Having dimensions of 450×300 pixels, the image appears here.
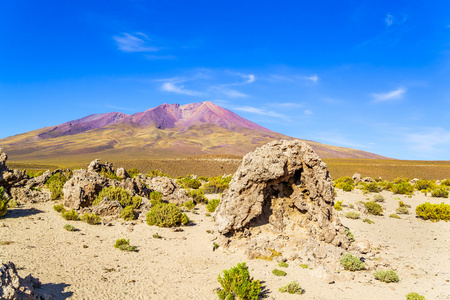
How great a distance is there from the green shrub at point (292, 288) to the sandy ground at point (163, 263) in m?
0.16

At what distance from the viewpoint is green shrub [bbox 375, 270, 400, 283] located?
7836 millimetres

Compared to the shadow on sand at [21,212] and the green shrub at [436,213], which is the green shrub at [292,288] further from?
the green shrub at [436,213]

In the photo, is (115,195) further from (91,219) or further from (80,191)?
(91,219)

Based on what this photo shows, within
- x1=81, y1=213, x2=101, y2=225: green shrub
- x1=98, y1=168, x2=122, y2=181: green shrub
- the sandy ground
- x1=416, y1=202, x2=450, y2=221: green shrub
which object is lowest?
the sandy ground

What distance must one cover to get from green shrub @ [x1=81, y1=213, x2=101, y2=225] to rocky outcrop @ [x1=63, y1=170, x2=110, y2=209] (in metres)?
1.63

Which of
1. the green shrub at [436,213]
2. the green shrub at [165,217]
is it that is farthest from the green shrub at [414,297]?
the green shrub at [436,213]

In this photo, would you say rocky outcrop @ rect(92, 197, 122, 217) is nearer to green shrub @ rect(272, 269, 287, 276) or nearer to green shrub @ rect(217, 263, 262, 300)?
green shrub @ rect(217, 263, 262, 300)

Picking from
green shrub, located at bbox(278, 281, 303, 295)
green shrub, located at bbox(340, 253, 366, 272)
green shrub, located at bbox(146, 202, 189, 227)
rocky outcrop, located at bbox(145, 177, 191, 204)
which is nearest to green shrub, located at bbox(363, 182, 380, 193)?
rocky outcrop, located at bbox(145, 177, 191, 204)

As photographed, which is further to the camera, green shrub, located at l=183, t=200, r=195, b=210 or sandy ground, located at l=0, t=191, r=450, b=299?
green shrub, located at l=183, t=200, r=195, b=210

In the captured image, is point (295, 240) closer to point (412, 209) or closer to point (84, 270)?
point (84, 270)

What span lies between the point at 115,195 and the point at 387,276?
13.4 meters

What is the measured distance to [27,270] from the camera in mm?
6891

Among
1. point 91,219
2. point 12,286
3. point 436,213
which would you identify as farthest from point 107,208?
point 436,213

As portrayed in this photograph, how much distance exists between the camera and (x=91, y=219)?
1209cm
